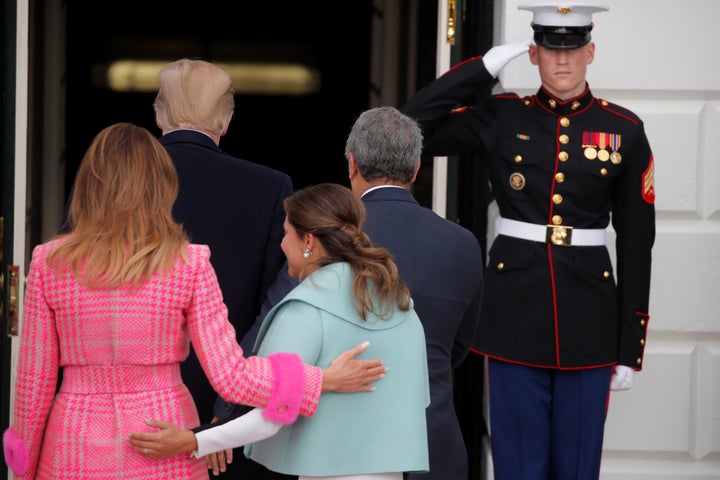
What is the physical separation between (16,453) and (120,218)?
0.49m

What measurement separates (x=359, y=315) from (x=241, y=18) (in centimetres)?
955

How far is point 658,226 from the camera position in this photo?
4293 millimetres

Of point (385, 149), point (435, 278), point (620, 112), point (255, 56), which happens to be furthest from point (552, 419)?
point (255, 56)

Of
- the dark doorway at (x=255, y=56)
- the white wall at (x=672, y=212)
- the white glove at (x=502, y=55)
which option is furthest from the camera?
the dark doorway at (x=255, y=56)

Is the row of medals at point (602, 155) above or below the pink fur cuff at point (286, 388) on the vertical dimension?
above

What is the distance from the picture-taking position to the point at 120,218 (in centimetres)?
248

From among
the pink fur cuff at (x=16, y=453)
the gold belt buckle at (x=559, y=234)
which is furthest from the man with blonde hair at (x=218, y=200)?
the gold belt buckle at (x=559, y=234)

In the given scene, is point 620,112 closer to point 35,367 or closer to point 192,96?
point 192,96

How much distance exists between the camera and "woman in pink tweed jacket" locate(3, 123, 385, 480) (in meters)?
2.46

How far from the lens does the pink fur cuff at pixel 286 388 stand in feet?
8.00

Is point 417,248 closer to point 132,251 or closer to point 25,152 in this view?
point 132,251

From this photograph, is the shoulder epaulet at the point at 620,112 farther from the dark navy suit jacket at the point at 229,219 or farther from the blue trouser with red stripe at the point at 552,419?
the dark navy suit jacket at the point at 229,219

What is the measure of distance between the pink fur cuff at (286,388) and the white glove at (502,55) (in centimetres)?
169

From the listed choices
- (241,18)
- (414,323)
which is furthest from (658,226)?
(241,18)
